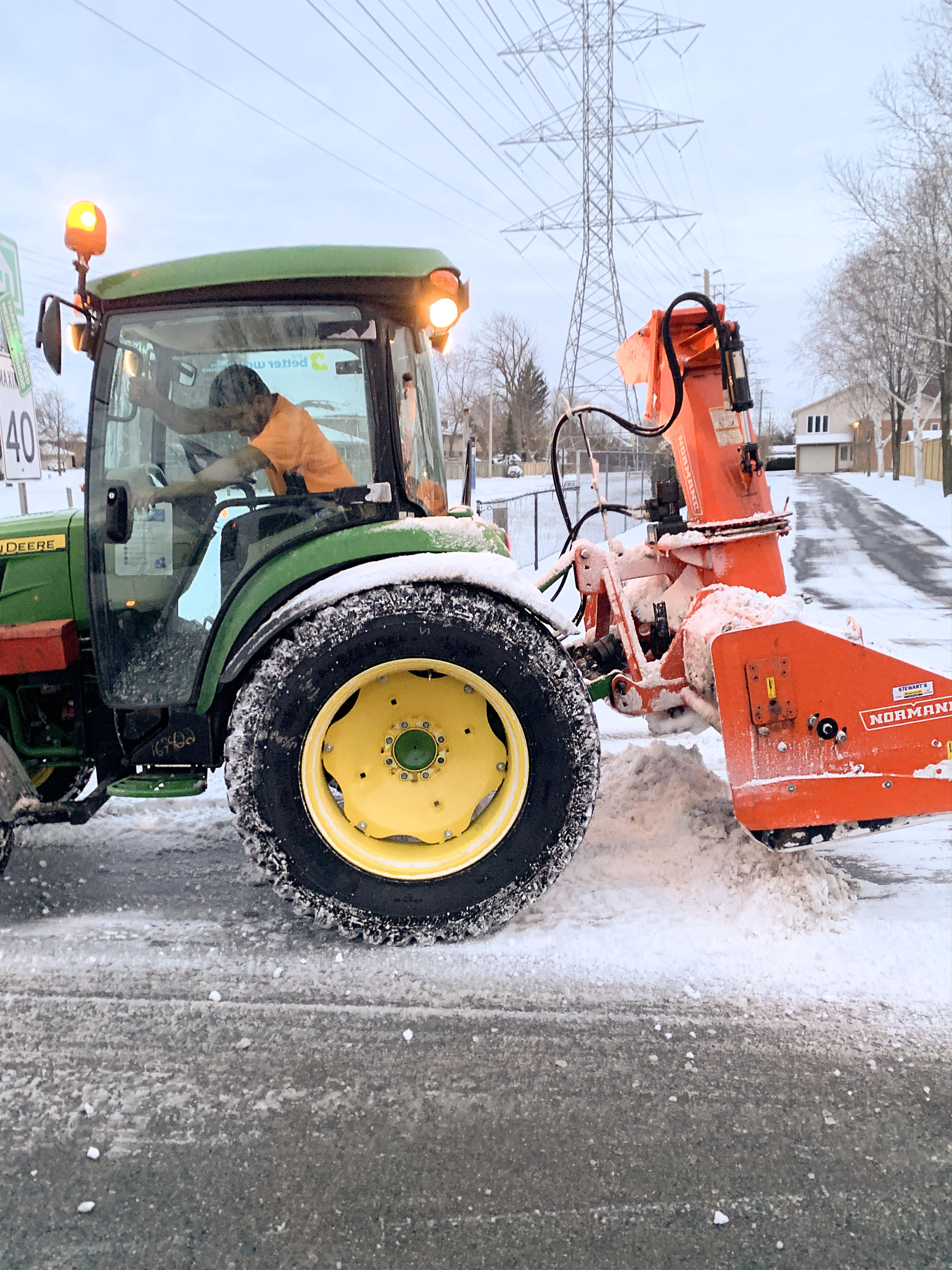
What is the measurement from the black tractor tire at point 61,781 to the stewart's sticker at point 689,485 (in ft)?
9.05

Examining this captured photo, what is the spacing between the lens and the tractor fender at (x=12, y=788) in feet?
9.92

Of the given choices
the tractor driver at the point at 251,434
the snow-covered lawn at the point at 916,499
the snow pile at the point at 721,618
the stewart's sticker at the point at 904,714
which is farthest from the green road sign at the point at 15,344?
the snow-covered lawn at the point at 916,499

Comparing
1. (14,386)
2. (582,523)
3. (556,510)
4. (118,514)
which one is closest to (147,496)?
(118,514)

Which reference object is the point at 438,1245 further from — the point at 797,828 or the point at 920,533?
the point at 920,533

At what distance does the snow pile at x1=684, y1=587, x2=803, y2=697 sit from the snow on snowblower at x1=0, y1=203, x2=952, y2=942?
2cm

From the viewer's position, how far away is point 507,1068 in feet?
7.80

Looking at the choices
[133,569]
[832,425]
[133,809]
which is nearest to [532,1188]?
[133,569]

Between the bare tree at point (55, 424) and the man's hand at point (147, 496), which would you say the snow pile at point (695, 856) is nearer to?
the man's hand at point (147, 496)

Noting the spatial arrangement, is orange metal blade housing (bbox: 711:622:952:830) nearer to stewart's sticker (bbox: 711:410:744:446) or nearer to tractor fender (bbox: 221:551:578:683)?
tractor fender (bbox: 221:551:578:683)

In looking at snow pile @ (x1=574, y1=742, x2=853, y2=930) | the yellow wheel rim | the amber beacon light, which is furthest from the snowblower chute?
the amber beacon light

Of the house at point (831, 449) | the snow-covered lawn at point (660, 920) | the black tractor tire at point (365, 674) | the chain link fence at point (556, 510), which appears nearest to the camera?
the snow-covered lawn at point (660, 920)

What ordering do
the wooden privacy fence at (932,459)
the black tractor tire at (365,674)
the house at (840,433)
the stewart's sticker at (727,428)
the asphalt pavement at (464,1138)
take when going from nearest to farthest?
the asphalt pavement at (464,1138) < the black tractor tire at (365,674) < the stewart's sticker at (727,428) < the wooden privacy fence at (932,459) < the house at (840,433)

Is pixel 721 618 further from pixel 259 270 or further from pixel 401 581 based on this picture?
pixel 259 270

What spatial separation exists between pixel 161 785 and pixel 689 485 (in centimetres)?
257
